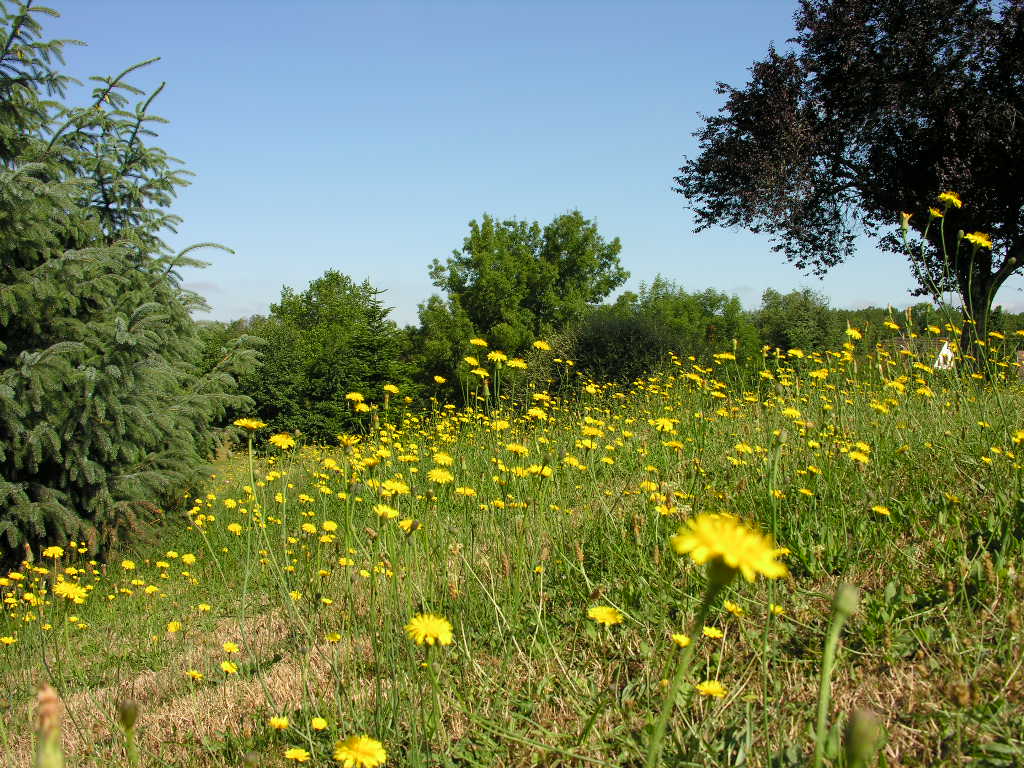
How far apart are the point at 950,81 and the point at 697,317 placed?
157 ft

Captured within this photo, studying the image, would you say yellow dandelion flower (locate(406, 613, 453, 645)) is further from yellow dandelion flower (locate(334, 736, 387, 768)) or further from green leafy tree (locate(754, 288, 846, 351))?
green leafy tree (locate(754, 288, 846, 351))

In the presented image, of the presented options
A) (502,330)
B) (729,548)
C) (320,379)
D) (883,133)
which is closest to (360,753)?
(729,548)

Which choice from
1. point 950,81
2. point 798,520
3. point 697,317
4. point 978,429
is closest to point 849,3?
point 950,81

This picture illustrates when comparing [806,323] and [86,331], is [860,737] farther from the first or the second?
[806,323]

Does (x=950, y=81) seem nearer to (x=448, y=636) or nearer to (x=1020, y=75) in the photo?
(x=1020, y=75)

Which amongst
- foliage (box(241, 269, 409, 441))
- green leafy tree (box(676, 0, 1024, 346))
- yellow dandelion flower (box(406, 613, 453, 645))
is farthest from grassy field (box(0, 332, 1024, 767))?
foliage (box(241, 269, 409, 441))

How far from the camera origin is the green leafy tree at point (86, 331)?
4961mm

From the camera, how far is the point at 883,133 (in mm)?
12227

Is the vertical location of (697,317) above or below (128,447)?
above

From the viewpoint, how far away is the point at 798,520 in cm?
238

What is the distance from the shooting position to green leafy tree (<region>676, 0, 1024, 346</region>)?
10961 mm

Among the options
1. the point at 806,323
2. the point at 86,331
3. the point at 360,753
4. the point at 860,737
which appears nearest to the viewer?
the point at 860,737

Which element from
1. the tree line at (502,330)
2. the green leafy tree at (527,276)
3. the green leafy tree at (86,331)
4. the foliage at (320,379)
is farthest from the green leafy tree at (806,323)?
the green leafy tree at (86,331)

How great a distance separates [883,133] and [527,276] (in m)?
21.7
